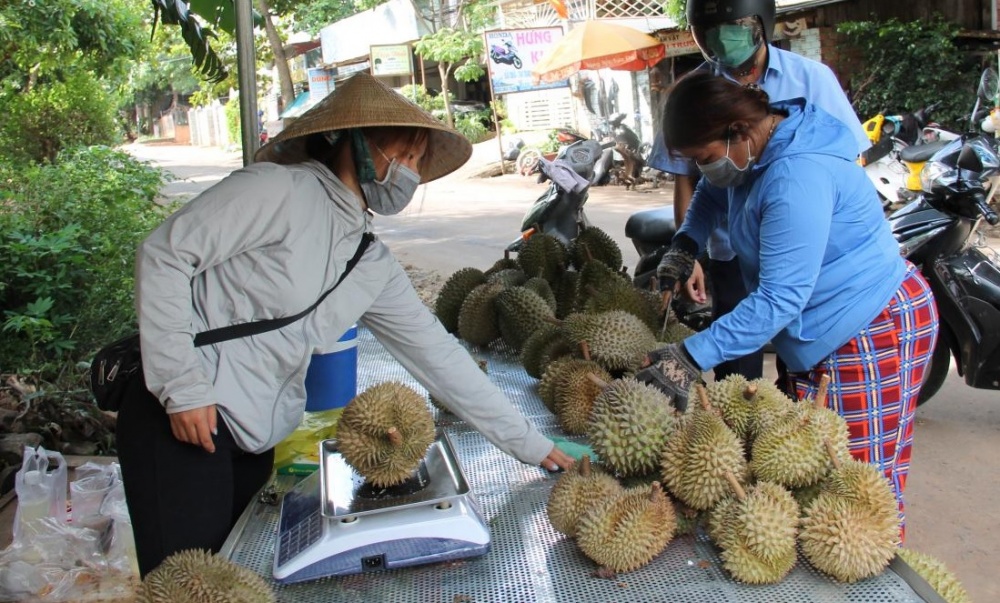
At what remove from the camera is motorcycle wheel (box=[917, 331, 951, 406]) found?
3.63 m

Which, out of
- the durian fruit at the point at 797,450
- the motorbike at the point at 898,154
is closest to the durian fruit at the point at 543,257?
the durian fruit at the point at 797,450

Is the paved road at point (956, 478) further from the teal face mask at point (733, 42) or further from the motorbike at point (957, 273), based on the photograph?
the teal face mask at point (733, 42)

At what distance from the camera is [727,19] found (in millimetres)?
2486

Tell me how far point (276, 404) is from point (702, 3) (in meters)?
1.84

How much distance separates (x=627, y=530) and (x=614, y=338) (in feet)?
2.70

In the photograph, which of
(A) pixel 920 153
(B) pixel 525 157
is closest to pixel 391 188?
(A) pixel 920 153

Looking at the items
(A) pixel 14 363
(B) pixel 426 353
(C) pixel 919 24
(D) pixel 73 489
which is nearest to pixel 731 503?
(B) pixel 426 353

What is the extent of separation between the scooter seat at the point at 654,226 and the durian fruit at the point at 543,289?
143 centimetres

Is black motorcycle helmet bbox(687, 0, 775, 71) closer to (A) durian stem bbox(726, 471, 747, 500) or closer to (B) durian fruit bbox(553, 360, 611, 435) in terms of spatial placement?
(B) durian fruit bbox(553, 360, 611, 435)

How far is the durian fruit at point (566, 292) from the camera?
297 cm

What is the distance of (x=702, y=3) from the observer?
2.56m

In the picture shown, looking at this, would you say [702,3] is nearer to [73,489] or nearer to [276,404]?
[276,404]

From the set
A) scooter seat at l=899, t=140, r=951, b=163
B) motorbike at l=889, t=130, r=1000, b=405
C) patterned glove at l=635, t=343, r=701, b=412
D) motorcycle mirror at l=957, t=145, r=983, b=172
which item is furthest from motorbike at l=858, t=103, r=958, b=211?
patterned glove at l=635, t=343, r=701, b=412

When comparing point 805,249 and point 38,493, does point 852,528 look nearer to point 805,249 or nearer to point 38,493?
point 805,249
